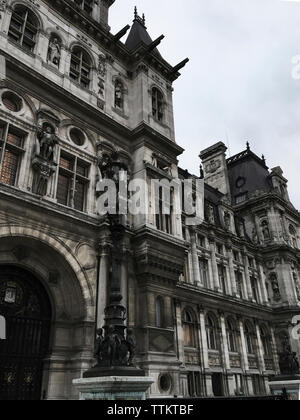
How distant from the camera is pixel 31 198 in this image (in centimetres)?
1445

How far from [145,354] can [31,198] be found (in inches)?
326

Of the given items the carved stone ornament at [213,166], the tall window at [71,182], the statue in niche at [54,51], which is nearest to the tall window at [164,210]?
the tall window at [71,182]

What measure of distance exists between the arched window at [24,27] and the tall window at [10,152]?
479 cm

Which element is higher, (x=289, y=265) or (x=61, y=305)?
(x=289, y=265)

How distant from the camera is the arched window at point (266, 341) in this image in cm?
3388

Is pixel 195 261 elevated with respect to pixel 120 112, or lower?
lower

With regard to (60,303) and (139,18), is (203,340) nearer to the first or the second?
(60,303)

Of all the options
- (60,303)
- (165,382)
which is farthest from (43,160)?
(165,382)

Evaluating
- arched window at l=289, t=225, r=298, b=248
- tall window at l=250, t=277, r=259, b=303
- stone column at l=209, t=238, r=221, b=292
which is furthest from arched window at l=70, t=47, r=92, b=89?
arched window at l=289, t=225, r=298, b=248

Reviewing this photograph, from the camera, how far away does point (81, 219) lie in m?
16.1

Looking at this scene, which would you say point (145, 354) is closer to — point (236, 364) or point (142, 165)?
point (142, 165)

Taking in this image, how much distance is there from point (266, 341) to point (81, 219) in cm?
2620

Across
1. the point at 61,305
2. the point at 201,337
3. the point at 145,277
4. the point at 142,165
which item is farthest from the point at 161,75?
the point at 201,337

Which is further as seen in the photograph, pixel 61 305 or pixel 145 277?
pixel 145 277
